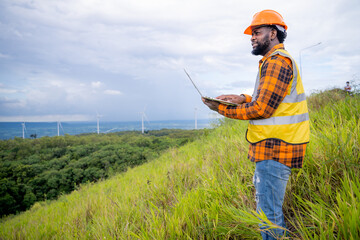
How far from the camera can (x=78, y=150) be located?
40625 millimetres

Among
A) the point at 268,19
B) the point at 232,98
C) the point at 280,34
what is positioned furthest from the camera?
the point at 232,98

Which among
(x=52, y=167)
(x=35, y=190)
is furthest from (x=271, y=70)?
(x=52, y=167)

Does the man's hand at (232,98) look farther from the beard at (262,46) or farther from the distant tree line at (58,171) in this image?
the distant tree line at (58,171)

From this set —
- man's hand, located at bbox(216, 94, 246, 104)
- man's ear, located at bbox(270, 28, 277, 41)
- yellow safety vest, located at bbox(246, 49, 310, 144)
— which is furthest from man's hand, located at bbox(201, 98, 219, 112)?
man's ear, located at bbox(270, 28, 277, 41)

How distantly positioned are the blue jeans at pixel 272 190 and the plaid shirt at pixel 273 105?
0.20 feet

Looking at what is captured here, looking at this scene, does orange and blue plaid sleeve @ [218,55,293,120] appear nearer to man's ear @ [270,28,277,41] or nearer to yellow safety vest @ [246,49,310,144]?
yellow safety vest @ [246,49,310,144]

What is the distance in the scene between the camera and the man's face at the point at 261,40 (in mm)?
2066

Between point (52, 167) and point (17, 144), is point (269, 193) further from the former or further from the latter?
point (17, 144)

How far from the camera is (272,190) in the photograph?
1883 mm

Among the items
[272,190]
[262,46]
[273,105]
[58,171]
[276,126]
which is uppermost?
[262,46]

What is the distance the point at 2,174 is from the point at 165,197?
39476 millimetres

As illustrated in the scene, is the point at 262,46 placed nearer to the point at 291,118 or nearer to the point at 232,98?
the point at 232,98

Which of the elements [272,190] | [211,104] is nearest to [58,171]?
[211,104]

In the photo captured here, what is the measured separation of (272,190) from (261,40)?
1.35m
